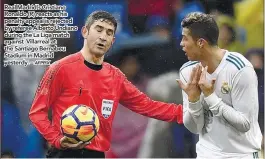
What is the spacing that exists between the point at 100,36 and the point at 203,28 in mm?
945

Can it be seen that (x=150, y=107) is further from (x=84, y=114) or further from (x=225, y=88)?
(x=225, y=88)

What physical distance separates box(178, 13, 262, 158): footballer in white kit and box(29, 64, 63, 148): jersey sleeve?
1087 millimetres

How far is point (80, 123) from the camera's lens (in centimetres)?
401

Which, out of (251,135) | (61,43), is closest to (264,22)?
(251,135)

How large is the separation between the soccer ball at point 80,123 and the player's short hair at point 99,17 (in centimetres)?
69

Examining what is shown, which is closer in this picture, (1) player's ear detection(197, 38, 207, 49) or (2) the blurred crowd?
(1) player's ear detection(197, 38, 207, 49)

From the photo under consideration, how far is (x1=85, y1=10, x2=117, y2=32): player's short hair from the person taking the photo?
4.46m

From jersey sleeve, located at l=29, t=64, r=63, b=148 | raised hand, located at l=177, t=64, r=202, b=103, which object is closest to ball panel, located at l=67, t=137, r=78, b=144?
jersey sleeve, located at l=29, t=64, r=63, b=148

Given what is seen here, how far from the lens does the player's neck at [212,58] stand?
3.68 metres

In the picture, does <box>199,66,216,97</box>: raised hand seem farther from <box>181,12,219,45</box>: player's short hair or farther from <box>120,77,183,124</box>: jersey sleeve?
<box>120,77,183,124</box>: jersey sleeve

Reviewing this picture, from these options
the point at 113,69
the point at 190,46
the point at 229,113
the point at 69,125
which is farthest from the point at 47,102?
the point at 229,113

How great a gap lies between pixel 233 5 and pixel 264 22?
0.27 m

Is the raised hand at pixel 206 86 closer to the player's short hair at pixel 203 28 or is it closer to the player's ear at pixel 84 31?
the player's short hair at pixel 203 28

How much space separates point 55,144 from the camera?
439 cm
